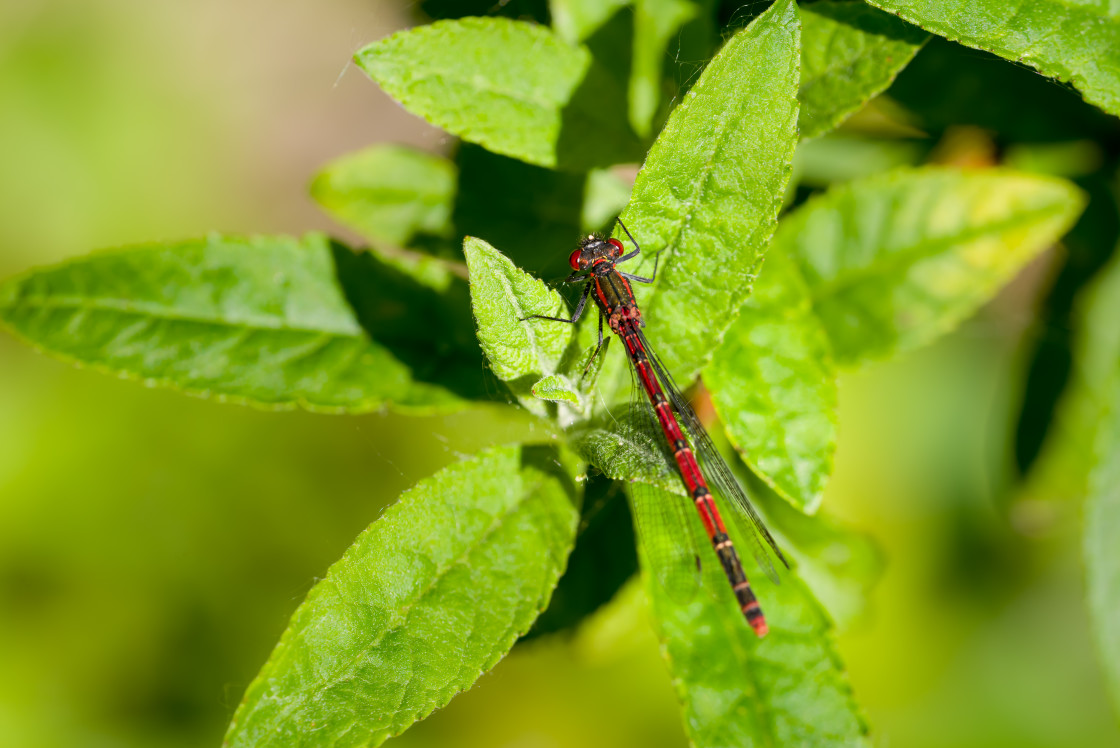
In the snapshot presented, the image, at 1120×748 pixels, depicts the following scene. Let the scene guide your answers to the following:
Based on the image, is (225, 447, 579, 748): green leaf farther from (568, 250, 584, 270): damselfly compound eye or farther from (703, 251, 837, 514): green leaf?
(568, 250, 584, 270): damselfly compound eye

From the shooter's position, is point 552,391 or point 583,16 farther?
point 583,16

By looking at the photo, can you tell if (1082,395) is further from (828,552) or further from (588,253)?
(588,253)

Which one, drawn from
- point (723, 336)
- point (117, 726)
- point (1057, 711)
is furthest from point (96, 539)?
point (1057, 711)

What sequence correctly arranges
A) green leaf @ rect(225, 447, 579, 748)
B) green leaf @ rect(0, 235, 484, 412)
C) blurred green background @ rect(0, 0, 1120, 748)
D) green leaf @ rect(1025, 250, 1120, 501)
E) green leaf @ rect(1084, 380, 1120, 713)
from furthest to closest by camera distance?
1. blurred green background @ rect(0, 0, 1120, 748)
2. green leaf @ rect(1025, 250, 1120, 501)
3. green leaf @ rect(1084, 380, 1120, 713)
4. green leaf @ rect(0, 235, 484, 412)
5. green leaf @ rect(225, 447, 579, 748)

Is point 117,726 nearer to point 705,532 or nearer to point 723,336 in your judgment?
point 705,532

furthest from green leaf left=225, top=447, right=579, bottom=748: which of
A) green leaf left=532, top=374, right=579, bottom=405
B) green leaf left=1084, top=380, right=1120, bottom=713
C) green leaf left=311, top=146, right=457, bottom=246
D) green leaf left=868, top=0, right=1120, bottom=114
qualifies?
green leaf left=1084, top=380, right=1120, bottom=713

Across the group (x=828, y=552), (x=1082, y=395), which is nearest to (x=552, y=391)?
(x=828, y=552)
